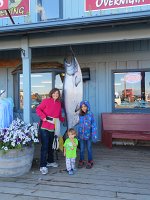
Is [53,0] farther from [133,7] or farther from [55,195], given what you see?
[55,195]

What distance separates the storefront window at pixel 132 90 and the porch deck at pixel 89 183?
2425mm

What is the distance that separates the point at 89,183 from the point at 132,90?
4302 millimetres

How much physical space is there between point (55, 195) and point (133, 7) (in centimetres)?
525

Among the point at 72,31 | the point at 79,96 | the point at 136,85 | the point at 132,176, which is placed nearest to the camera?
the point at 132,176

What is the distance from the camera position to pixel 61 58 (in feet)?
29.9

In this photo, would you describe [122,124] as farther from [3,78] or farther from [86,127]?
[3,78]

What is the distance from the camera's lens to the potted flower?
5.32 metres

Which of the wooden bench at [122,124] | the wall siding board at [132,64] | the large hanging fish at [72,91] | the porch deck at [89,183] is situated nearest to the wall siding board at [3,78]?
the wooden bench at [122,124]

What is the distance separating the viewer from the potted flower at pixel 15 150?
17.4 ft

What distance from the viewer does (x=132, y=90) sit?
8.66 meters

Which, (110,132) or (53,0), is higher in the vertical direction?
(53,0)

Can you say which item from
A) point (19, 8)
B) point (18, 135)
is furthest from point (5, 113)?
point (19, 8)

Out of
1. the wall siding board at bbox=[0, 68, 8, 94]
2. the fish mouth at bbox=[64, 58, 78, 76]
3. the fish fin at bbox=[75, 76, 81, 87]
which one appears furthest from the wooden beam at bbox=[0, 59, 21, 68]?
the fish fin at bbox=[75, 76, 81, 87]

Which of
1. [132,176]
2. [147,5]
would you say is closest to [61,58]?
[147,5]
